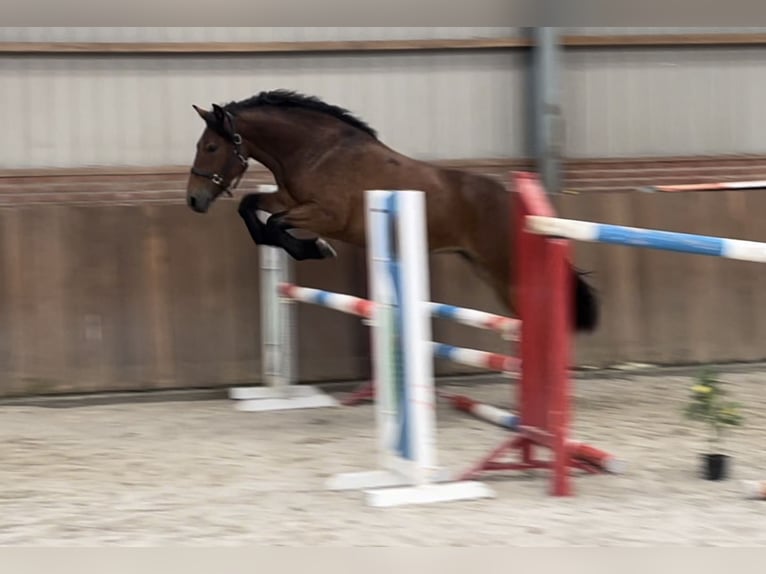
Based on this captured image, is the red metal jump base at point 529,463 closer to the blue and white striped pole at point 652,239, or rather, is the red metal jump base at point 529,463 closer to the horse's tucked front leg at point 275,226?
the blue and white striped pole at point 652,239

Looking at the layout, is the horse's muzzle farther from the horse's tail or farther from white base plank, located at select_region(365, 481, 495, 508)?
white base plank, located at select_region(365, 481, 495, 508)

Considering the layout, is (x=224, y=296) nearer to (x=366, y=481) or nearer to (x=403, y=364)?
(x=366, y=481)

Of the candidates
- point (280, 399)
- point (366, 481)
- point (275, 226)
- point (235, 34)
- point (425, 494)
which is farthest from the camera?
point (235, 34)

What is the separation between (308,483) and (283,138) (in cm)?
251

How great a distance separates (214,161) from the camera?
5605 mm

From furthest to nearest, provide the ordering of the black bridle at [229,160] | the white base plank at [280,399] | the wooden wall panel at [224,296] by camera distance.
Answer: the wooden wall panel at [224,296] < the white base plank at [280,399] < the black bridle at [229,160]

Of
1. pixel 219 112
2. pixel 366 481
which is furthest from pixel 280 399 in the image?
pixel 366 481

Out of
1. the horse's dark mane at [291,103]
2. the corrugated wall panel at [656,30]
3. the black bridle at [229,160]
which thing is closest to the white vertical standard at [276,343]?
the black bridle at [229,160]

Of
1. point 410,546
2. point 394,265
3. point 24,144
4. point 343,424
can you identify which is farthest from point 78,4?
point 410,546

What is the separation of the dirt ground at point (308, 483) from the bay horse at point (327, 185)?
3.17ft

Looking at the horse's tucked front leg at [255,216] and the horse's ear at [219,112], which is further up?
the horse's ear at [219,112]

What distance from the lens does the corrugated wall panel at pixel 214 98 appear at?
22.5 ft

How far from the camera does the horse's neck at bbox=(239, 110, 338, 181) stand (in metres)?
5.75

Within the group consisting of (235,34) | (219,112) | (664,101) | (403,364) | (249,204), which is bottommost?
(403,364)
